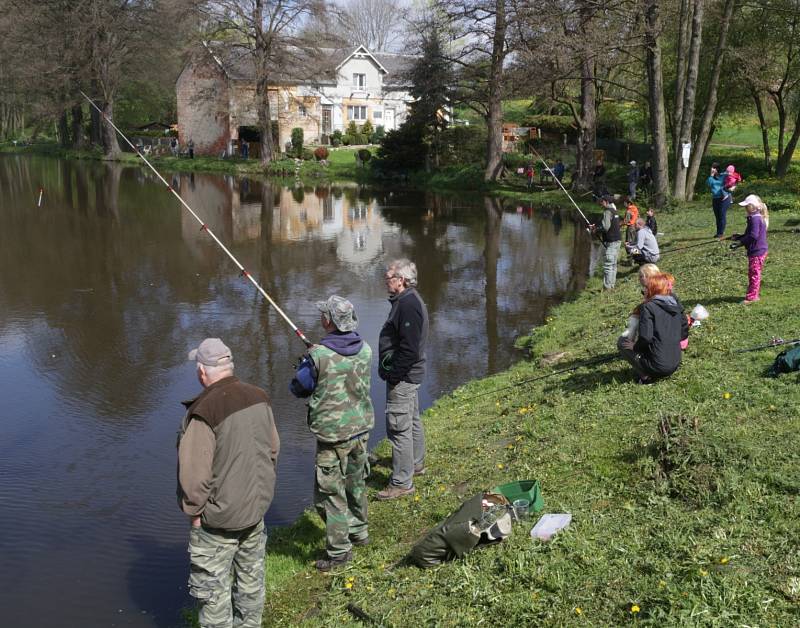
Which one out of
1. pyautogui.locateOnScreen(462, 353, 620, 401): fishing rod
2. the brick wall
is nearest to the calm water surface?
pyautogui.locateOnScreen(462, 353, 620, 401): fishing rod

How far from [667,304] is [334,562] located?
439 centimetres

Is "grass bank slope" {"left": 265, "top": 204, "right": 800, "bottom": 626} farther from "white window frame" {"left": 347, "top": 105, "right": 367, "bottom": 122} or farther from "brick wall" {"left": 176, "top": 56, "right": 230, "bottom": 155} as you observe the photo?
"white window frame" {"left": 347, "top": 105, "right": 367, "bottom": 122}

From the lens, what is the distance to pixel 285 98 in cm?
6359

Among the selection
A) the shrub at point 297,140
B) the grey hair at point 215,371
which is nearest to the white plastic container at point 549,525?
the grey hair at point 215,371

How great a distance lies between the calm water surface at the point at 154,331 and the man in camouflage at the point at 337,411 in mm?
1530

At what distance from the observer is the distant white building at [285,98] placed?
52406mm

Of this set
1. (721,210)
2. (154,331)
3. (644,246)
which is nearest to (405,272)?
(154,331)

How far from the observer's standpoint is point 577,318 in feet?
47.1

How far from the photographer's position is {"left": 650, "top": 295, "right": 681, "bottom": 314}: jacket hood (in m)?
8.18

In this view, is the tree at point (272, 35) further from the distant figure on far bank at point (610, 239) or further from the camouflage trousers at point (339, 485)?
the camouflage trousers at point (339, 485)

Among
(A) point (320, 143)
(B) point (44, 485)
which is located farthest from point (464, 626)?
(A) point (320, 143)

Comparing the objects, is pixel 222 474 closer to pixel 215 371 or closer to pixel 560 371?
pixel 215 371

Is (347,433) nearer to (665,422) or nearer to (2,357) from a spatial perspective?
(665,422)

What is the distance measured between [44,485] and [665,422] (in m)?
6.56
